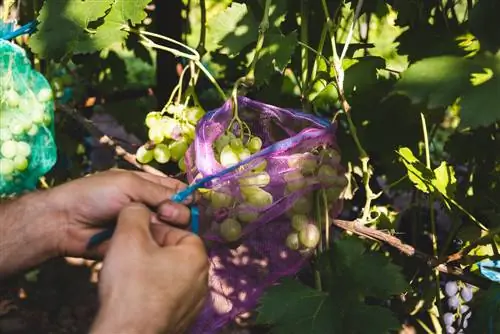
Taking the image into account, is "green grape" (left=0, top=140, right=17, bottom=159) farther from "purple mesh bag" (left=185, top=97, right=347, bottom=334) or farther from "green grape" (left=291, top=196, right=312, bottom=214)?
"green grape" (left=291, top=196, right=312, bottom=214)

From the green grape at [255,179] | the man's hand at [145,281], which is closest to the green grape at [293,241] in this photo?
the green grape at [255,179]

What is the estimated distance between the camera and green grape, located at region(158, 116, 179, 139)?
133 centimetres

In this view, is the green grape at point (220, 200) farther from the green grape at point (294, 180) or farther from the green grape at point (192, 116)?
the green grape at point (192, 116)

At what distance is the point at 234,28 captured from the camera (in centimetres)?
143

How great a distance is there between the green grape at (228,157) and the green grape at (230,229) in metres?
0.09

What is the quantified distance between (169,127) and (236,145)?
0.24 meters

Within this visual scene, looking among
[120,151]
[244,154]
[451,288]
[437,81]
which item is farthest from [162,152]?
[451,288]

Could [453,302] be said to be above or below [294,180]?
below

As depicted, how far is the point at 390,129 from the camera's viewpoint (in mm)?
1738

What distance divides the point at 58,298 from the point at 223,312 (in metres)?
1.60

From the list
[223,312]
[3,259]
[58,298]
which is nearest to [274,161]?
[223,312]

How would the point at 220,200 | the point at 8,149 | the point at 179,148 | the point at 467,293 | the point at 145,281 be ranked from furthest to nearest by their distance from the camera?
the point at 467,293 < the point at 8,149 < the point at 179,148 < the point at 220,200 < the point at 145,281

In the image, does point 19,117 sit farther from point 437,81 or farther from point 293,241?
point 437,81

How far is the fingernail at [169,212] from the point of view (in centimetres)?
103
